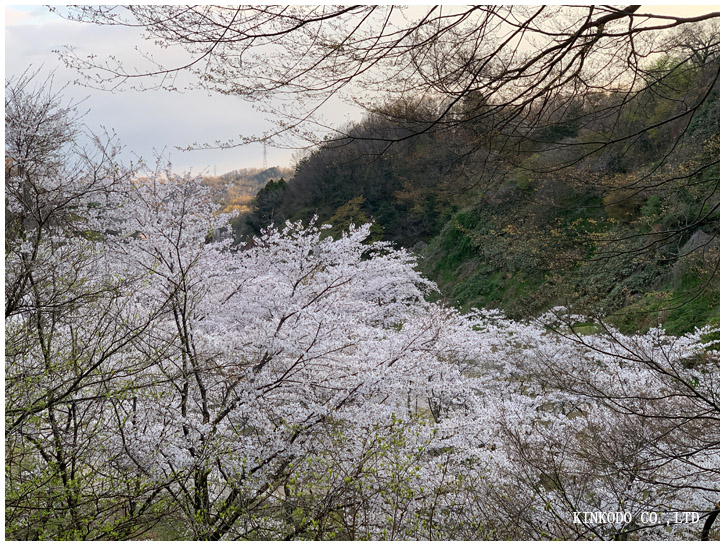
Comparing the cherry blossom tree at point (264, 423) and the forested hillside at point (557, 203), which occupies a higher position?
the forested hillside at point (557, 203)

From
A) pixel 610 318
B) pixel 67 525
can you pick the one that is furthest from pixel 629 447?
pixel 610 318

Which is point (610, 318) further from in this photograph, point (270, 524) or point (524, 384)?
point (270, 524)

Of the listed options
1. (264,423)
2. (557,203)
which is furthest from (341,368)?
(557,203)

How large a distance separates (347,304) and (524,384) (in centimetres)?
280

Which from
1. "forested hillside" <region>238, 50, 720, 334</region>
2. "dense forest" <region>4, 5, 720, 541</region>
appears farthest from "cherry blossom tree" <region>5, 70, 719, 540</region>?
"forested hillside" <region>238, 50, 720, 334</region>

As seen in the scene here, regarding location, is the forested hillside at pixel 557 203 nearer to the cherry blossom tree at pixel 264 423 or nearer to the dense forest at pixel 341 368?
the dense forest at pixel 341 368

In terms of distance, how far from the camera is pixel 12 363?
8.79 ft

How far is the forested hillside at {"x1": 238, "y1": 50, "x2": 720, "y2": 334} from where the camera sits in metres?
3.09

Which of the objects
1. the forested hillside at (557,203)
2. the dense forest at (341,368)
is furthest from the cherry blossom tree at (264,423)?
the forested hillside at (557,203)

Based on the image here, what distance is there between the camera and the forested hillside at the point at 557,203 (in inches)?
121

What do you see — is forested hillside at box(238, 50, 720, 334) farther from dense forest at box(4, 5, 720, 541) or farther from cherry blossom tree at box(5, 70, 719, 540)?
cherry blossom tree at box(5, 70, 719, 540)

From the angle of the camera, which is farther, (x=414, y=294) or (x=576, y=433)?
(x=414, y=294)

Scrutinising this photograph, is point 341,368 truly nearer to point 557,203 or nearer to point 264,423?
point 264,423

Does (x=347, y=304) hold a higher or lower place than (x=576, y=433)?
higher
